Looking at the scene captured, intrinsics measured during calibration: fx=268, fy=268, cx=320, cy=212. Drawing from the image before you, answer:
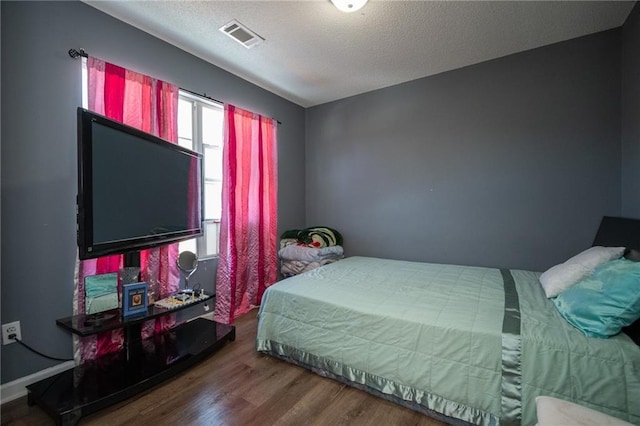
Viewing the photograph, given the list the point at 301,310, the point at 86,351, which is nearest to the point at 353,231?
the point at 301,310

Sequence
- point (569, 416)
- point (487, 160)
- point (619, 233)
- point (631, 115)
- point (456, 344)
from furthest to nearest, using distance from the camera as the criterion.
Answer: point (487, 160) → point (631, 115) → point (619, 233) → point (456, 344) → point (569, 416)

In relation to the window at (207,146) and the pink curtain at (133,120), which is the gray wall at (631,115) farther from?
the pink curtain at (133,120)

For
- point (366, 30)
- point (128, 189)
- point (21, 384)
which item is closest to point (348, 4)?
point (366, 30)

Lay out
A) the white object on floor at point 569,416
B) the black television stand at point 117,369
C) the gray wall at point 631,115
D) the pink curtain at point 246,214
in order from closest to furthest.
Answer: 1. the white object on floor at point 569,416
2. the black television stand at point 117,369
3. the gray wall at point 631,115
4. the pink curtain at point 246,214

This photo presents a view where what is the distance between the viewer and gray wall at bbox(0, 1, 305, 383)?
5.31 ft

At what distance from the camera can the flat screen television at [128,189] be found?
1.50m

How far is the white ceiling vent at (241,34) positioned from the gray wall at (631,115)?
2943 millimetres

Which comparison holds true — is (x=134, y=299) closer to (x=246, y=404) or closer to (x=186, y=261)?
(x=186, y=261)

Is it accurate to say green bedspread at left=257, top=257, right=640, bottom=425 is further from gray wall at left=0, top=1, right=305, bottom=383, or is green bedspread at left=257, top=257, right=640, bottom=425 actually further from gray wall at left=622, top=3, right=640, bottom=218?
gray wall at left=0, top=1, right=305, bottom=383

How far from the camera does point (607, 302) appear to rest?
1.26 m

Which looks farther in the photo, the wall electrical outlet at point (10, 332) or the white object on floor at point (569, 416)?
the wall electrical outlet at point (10, 332)

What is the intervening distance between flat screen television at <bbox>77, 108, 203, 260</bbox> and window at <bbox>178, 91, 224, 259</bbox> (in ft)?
1.39

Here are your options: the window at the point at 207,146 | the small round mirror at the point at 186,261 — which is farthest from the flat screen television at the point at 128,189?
the window at the point at 207,146

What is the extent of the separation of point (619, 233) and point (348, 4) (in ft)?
8.27
